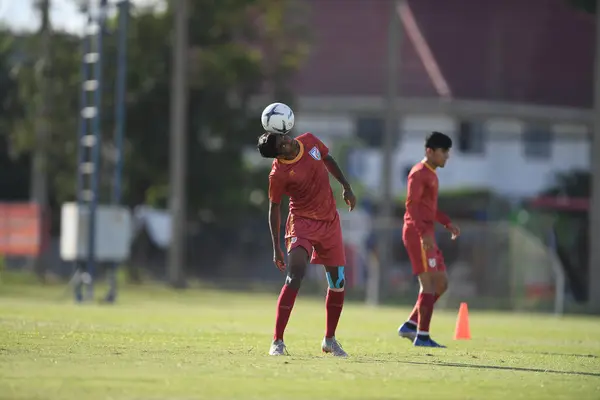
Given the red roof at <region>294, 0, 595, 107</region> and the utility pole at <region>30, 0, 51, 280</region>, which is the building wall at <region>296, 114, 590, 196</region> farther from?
the utility pole at <region>30, 0, 51, 280</region>

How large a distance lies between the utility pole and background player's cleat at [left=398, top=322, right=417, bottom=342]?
90.1 feet

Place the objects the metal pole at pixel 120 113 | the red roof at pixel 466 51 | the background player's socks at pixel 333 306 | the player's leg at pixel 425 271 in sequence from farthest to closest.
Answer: the red roof at pixel 466 51 → the metal pole at pixel 120 113 → the player's leg at pixel 425 271 → the background player's socks at pixel 333 306

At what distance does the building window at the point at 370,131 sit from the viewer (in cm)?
6481

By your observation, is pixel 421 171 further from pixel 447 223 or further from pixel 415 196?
pixel 447 223

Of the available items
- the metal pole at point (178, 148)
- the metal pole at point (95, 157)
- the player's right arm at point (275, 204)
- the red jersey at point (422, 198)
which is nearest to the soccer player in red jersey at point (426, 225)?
the red jersey at point (422, 198)

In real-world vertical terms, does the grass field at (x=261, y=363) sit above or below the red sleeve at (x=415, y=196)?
below

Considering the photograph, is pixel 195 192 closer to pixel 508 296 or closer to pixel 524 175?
pixel 508 296

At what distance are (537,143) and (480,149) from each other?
10.6 feet

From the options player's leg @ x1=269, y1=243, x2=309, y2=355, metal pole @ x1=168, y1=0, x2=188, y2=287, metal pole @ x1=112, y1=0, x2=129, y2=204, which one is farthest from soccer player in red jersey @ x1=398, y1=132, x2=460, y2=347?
metal pole @ x1=168, y1=0, x2=188, y2=287

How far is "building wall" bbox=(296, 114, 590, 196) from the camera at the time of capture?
6450 centimetres

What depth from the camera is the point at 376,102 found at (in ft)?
201

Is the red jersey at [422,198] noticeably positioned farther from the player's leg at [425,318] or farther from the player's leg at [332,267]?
the player's leg at [332,267]

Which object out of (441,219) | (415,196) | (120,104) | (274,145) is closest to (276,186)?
(274,145)

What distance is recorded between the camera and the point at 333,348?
13.4 m
